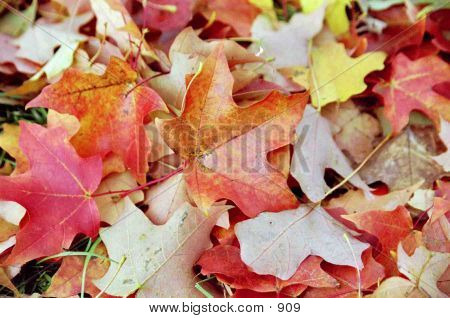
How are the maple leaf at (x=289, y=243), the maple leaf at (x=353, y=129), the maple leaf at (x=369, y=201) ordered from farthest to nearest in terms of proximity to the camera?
the maple leaf at (x=353, y=129)
the maple leaf at (x=369, y=201)
the maple leaf at (x=289, y=243)

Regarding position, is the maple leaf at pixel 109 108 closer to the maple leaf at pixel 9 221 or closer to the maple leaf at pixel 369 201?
the maple leaf at pixel 9 221

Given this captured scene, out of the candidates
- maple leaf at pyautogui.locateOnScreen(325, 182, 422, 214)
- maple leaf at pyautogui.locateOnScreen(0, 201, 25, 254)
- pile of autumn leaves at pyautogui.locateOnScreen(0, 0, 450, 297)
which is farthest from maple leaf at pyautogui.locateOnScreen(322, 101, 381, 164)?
maple leaf at pyautogui.locateOnScreen(0, 201, 25, 254)

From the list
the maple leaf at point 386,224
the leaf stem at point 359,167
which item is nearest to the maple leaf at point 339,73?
the leaf stem at point 359,167

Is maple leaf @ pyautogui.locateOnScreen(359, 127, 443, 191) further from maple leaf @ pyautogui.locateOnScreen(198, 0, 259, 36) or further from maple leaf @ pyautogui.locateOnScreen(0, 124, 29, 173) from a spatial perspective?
maple leaf @ pyautogui.locateOnScreen(0, 124, 29, 173)

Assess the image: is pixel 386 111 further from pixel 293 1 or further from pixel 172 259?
pixel 172 259

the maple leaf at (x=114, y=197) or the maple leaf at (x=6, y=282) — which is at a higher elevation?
the maple leaf at (x=114, y=197)
